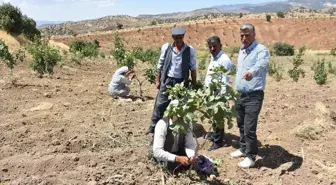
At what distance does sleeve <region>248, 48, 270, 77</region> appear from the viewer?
471 centimetres

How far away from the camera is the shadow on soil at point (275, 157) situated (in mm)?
5266

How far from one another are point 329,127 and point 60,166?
434cm

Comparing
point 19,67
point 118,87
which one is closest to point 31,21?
point 19,67

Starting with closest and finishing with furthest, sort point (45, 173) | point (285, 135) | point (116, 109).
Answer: point (45, 173) < point (285, 135) < point (116, 109)

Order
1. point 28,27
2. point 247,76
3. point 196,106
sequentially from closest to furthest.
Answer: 1. point 196,106
2. point 247,76
3. point 28,27

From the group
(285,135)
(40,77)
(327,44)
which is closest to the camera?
(285,135)

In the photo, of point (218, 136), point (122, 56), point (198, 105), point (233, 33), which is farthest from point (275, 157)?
point (233, 33)

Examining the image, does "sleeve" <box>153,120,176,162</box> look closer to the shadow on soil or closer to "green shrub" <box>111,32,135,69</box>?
the shadow on soil

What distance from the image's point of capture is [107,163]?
4.80 meters

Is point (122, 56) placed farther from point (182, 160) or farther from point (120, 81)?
point (182, 160)

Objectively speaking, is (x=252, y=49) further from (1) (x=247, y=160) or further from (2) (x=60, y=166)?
(2) (x=60, y=166)

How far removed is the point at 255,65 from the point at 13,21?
24.2 meters

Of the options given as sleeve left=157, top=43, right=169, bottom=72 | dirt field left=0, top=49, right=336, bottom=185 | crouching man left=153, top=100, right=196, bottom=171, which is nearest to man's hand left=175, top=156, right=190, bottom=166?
crouching man left=153, top=100, right=196, bottom=171

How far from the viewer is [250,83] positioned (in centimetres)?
480
